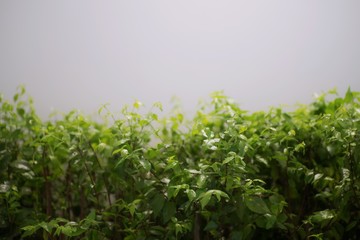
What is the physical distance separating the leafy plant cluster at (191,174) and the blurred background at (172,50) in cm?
67

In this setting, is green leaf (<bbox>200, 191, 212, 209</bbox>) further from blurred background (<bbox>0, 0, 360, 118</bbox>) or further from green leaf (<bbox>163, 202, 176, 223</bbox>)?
blurred background (<bbox>0, 0, 360, 118</bbox>)

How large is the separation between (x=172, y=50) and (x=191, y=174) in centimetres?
123

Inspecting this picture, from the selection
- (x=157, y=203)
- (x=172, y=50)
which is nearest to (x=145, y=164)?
(x=157, y=203)

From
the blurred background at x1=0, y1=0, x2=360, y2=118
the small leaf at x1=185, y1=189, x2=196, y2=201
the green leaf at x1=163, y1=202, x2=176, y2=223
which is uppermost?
the blurred background at x1=0, y1=0, x2=360, y2=118

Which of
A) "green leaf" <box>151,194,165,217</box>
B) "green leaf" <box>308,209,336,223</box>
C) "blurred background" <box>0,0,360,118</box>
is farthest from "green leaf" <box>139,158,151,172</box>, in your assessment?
"blurred background" <box>0,0,360,118</box>

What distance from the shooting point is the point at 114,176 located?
5.10ft

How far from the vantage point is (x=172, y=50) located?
94.5 inches

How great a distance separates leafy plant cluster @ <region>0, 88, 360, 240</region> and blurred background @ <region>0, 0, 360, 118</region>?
674 mm

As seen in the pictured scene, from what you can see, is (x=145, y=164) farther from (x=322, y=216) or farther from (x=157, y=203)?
(x=322, y=216)

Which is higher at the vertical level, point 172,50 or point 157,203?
point 172,50

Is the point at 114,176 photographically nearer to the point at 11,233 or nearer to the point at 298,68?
the point at 11,233

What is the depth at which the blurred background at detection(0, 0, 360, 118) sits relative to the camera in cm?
236

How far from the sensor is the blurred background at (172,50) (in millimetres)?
2359

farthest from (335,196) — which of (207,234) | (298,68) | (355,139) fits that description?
(298,68)
